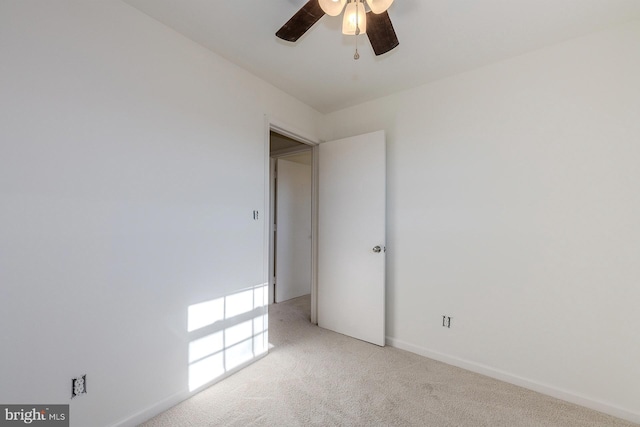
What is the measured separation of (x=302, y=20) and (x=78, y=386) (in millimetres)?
2253

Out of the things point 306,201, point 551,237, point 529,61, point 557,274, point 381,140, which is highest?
point 529,61

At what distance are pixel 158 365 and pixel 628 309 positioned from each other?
3061 mm

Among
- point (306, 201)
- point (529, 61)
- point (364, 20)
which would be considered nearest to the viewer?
point (364, 20)

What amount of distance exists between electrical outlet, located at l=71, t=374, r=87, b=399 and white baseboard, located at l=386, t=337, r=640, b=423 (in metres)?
2.38

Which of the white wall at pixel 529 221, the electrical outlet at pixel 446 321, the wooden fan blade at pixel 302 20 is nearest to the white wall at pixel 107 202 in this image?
the wooden fan blade at pixel 302 20

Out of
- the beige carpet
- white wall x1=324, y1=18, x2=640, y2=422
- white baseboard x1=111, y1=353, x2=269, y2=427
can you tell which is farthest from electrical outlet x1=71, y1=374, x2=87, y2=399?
white wall x1=324, y1=18, x2=640, y2=422

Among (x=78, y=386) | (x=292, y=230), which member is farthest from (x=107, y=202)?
(x=292, y=230)

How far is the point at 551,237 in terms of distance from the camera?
1933mm

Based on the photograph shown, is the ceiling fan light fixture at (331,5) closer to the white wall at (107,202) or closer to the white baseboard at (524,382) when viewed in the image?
the white wall at (107,202)

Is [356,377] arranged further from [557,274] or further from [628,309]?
[628,309]

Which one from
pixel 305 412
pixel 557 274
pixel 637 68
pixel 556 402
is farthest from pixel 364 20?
pixel 556 402

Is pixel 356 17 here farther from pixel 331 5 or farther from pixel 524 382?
pixel 524 382

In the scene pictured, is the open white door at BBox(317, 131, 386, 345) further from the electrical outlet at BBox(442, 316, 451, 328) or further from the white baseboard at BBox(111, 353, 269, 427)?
the white baseboard at BBox(111, 353, 269, 427)

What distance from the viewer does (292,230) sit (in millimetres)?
4219
